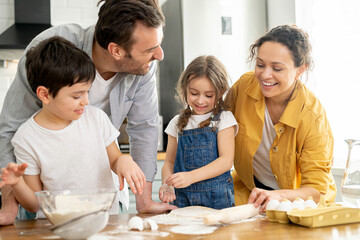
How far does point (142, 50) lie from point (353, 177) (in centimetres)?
84

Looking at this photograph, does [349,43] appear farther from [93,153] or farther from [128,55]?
[93,153]

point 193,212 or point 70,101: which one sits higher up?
point 70,101

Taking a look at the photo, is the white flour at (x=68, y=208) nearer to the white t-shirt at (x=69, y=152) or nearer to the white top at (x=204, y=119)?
the white t-shirt at (x=69, y=152)

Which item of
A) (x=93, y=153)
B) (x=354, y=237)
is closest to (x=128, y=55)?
(x=93, y=153)

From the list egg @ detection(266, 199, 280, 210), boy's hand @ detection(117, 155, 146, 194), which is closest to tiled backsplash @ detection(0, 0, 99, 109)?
boy's hand @ detection(117, 155, 146, 194)

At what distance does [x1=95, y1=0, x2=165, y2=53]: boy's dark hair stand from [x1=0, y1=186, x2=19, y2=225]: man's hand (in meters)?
0.63

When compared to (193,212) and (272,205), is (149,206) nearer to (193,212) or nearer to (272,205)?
(193,212)

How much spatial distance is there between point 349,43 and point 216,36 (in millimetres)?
1019

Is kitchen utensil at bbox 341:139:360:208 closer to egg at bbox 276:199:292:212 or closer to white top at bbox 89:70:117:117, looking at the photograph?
egg at bbox 276:199:292:212

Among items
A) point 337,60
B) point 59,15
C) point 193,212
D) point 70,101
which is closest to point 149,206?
point 193,212

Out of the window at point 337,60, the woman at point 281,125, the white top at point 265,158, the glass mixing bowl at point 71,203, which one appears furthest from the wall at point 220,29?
the glass mixing bowl at point 71,203

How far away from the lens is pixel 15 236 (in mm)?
1104

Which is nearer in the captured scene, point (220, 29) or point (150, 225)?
point (150, 225)

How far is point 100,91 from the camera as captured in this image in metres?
1.67
